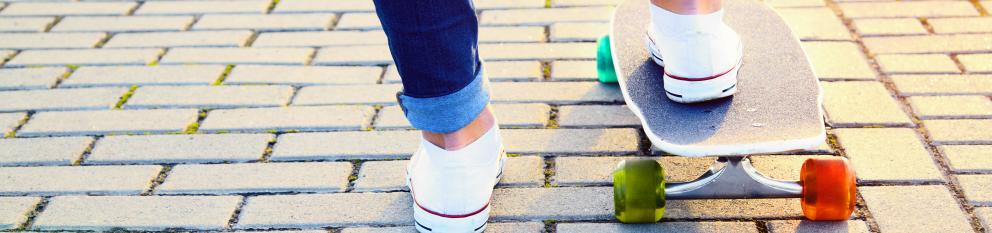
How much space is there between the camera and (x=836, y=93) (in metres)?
2.35

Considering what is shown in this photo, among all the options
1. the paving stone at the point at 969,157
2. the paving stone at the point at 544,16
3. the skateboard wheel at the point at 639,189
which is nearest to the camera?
the skateboard wheel at the point at 639,189

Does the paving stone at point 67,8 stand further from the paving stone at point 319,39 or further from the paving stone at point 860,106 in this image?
the paving stone at point 860,106

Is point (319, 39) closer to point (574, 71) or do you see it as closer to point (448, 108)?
point (574, 71)

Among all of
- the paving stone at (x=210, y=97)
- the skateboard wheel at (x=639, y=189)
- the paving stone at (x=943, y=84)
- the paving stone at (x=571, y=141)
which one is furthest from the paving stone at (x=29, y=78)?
the paving stone at (x=943, y=84)

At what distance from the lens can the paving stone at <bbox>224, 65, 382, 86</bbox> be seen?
2564 millimetres

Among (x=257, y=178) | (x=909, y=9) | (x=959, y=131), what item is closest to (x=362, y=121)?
(x=257, y=178)

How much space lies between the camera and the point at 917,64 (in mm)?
2482

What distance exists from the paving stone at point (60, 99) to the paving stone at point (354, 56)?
0.56 meters

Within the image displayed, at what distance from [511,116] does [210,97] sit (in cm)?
82

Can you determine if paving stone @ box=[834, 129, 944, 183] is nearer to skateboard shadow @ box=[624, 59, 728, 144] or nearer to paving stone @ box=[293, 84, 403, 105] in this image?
skateboard shadow @ box=[624, 59, 728, 144]

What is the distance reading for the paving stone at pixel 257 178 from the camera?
6.55ft

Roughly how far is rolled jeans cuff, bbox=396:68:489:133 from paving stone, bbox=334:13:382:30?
1.32 metres

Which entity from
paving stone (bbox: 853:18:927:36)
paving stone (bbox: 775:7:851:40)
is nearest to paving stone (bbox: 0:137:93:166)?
paving stone (bbox: 775:7:851:40)

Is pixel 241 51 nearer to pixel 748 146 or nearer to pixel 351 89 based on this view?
pixel 351 89
